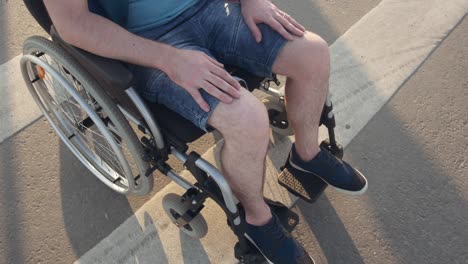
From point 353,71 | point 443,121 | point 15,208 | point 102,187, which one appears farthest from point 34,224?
point 443,121

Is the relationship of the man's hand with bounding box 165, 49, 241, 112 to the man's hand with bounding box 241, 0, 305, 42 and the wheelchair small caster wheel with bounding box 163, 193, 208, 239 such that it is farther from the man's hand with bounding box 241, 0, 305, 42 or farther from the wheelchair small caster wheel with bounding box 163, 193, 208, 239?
the wheelchair small caster wheel with bounding box 163, 193, 208, 239

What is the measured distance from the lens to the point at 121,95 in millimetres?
1442

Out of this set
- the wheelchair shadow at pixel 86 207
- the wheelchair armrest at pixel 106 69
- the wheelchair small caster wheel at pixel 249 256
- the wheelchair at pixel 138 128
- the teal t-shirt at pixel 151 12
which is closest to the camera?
the wheelchair armrest at pixel 106 69

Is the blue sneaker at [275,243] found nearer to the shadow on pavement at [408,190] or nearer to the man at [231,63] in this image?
the man at [231,63]

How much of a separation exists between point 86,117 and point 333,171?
1161mm

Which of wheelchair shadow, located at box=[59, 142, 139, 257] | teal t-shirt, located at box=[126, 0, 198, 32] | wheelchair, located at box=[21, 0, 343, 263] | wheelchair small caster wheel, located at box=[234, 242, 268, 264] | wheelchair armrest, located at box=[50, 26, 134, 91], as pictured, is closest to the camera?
wheelchair armrest, located at box=[50, 26, 134, 91]

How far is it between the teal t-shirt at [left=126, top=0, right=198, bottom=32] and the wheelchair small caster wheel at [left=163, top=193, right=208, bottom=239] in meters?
0.67

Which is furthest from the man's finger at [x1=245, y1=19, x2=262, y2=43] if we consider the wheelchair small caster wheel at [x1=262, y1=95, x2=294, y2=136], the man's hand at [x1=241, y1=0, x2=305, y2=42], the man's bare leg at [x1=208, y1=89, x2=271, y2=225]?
the wheelchair small caster wheel at [x1=262, y1=95, x2=294, y2=136]

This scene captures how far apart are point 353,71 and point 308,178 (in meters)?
0.90

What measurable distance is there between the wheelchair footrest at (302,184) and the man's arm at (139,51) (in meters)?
0.63

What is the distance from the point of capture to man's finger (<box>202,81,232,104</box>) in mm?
1375

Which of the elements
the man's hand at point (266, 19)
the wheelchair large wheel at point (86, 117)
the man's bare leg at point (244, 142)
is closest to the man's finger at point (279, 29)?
the man's hand at point (266, 19)

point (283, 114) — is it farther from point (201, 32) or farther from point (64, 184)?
point (64, 184)

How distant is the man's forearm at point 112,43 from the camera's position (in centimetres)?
137
